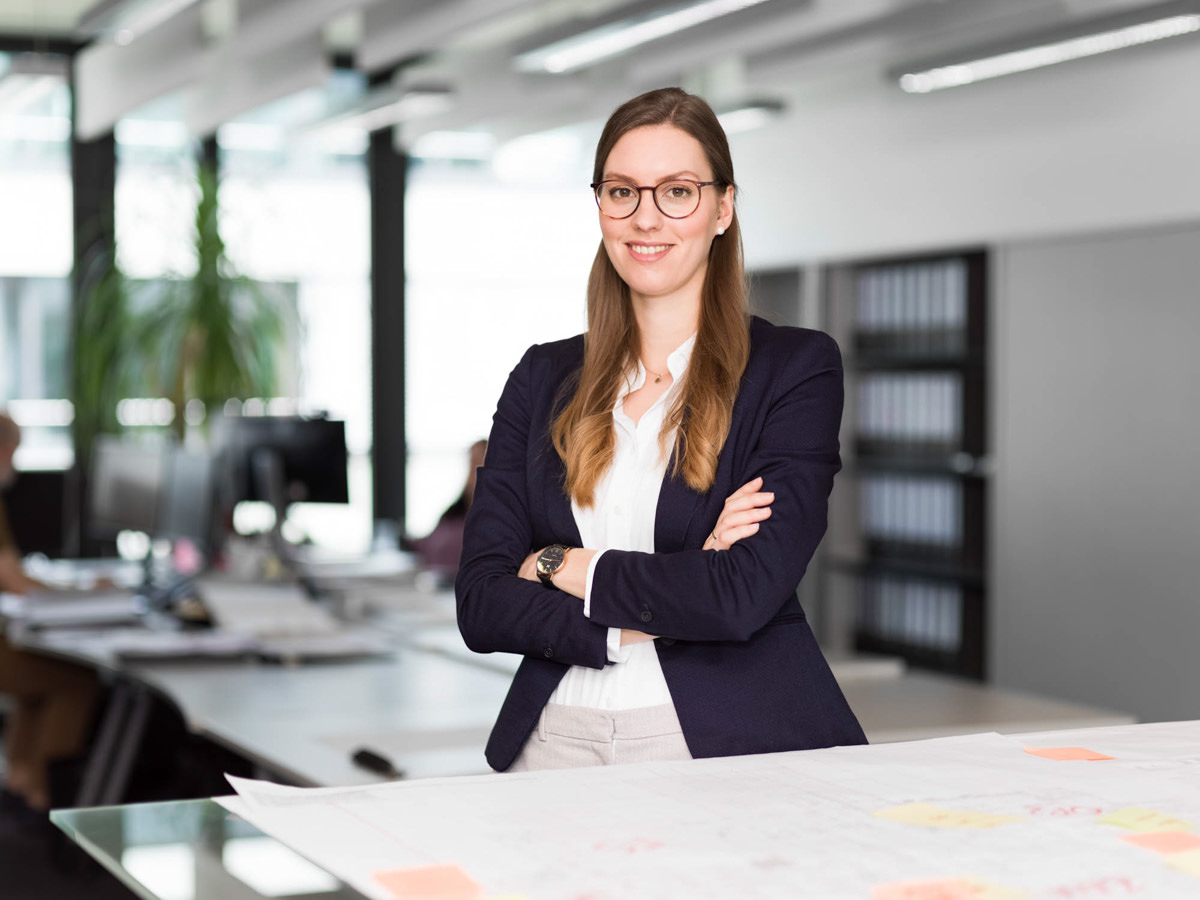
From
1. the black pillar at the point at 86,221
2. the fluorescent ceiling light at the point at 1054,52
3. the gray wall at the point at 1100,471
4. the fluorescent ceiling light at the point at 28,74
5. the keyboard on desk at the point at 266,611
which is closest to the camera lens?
the keyboard on desk at the point at 266,611

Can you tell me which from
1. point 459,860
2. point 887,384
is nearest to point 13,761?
point 887,384

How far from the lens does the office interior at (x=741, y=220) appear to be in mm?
5113

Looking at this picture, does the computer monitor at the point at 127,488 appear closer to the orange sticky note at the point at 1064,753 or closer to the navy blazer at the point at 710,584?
the navy blazer at the point at 710,584

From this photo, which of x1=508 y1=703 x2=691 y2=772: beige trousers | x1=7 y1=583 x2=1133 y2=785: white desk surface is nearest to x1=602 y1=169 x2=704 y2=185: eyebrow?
x1=508 y1=703 x2=691 y2=772: beige trousers

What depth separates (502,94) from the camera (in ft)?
20.4

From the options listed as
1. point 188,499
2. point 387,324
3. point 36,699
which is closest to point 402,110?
point 387,324

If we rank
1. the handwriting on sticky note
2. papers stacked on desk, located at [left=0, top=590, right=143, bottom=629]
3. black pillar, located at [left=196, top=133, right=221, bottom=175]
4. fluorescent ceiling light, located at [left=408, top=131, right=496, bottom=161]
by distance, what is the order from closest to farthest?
the handwriting on sticky note < papers stacked on desk, located at [left=0, top=590, right=143, bottom=629] < black pillar, located at [left=196, top=133, right=221, bottom=175] < fluorescent ceiling light, located at [left=408, top=131, right=496, bottom=161]

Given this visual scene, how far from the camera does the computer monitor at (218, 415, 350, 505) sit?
520 centimetres

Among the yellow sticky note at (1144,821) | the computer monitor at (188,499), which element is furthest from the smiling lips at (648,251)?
the computer monitor at (188,499)

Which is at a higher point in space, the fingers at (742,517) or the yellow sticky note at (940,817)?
the fingers at (742,517)

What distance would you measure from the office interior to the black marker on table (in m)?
1.21

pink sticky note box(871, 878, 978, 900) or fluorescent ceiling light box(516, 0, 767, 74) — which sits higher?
fluorescent ceiling light box(516, 0, 767, 74)

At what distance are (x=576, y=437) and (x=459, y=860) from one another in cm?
65

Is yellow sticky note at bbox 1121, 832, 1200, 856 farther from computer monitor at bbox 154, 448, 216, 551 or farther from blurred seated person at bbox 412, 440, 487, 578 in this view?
blurred seated person at bbox 412, 440, 487, 578
